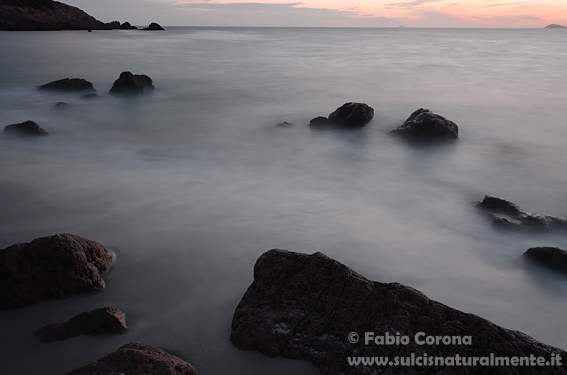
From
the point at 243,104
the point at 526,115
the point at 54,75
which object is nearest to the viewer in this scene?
the point at 526,115

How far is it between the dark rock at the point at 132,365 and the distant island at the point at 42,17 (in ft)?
179

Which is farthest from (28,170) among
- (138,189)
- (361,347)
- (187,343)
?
(361,347)

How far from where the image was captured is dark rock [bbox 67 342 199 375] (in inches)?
101

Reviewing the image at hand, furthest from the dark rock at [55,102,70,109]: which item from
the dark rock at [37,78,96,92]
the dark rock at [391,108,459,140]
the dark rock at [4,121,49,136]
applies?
the dark rock at [391,108,459,140]

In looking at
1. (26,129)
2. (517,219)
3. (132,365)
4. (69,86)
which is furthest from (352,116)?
(69,86)

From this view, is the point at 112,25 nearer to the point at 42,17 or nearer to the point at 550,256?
the point at 42,17

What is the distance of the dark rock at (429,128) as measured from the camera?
9.40 metres

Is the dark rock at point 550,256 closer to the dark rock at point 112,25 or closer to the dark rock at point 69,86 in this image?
the dark rock at point 69,86

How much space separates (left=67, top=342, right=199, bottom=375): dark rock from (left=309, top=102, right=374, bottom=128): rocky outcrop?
837 centimetres

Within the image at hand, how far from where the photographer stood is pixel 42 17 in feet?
168

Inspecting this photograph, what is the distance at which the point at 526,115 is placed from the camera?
12258 millimetres

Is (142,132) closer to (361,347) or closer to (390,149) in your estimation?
(390,149)

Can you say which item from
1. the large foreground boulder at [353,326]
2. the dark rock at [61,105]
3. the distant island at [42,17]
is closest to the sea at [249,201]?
the large foreground boulder at [353,326]

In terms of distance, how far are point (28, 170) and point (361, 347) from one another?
6.58m
